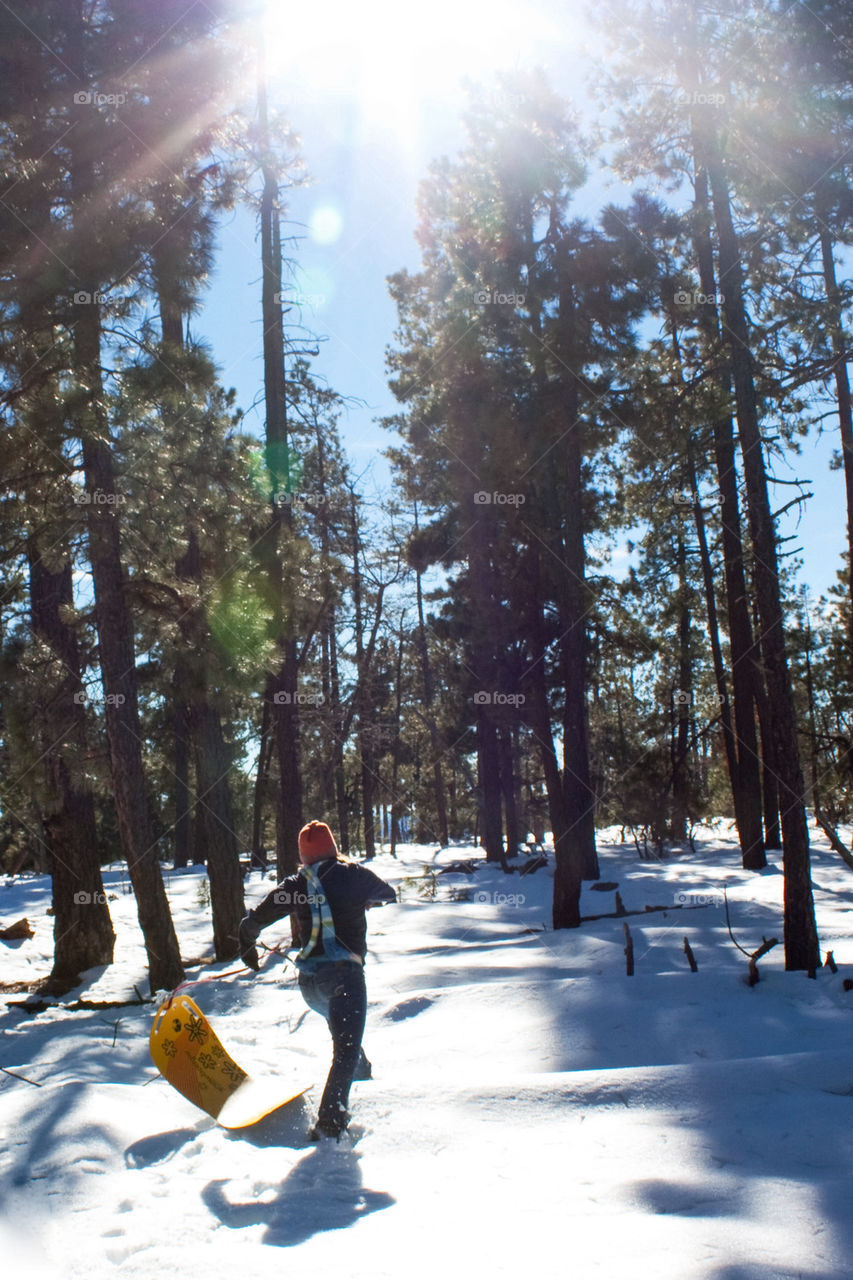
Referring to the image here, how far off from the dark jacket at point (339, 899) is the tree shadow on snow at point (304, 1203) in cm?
128

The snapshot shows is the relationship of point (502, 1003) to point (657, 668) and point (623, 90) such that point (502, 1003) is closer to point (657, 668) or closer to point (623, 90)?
point (623, 90)

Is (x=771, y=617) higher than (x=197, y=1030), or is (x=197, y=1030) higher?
(x=771, y=617)

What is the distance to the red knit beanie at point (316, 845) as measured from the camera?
5766mm

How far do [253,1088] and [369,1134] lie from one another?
1046 mm

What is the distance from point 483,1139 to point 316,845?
1.89 meters

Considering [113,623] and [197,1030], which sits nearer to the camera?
[197,1030]

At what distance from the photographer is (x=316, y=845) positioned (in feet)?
18.9

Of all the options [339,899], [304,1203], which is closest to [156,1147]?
A: [304,1203]

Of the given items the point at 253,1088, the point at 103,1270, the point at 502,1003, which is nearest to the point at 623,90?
the point at 502,1003

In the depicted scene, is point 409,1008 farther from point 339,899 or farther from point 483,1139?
point 483,1139

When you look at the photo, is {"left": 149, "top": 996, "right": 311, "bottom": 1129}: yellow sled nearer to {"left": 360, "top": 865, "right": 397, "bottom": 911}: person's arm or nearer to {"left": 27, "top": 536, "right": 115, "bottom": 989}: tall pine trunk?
{"left": 360, "top": 865, "right": 397, "bottom": 911}: person's arm

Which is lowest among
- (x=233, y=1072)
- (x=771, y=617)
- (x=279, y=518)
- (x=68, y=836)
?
(x=233, y=1072)

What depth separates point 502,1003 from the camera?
857 cm

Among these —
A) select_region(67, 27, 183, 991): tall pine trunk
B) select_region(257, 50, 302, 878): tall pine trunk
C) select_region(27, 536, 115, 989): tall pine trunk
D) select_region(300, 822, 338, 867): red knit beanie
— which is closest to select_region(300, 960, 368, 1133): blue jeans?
select_region(300, 822, 338, 867): red knit beanie
